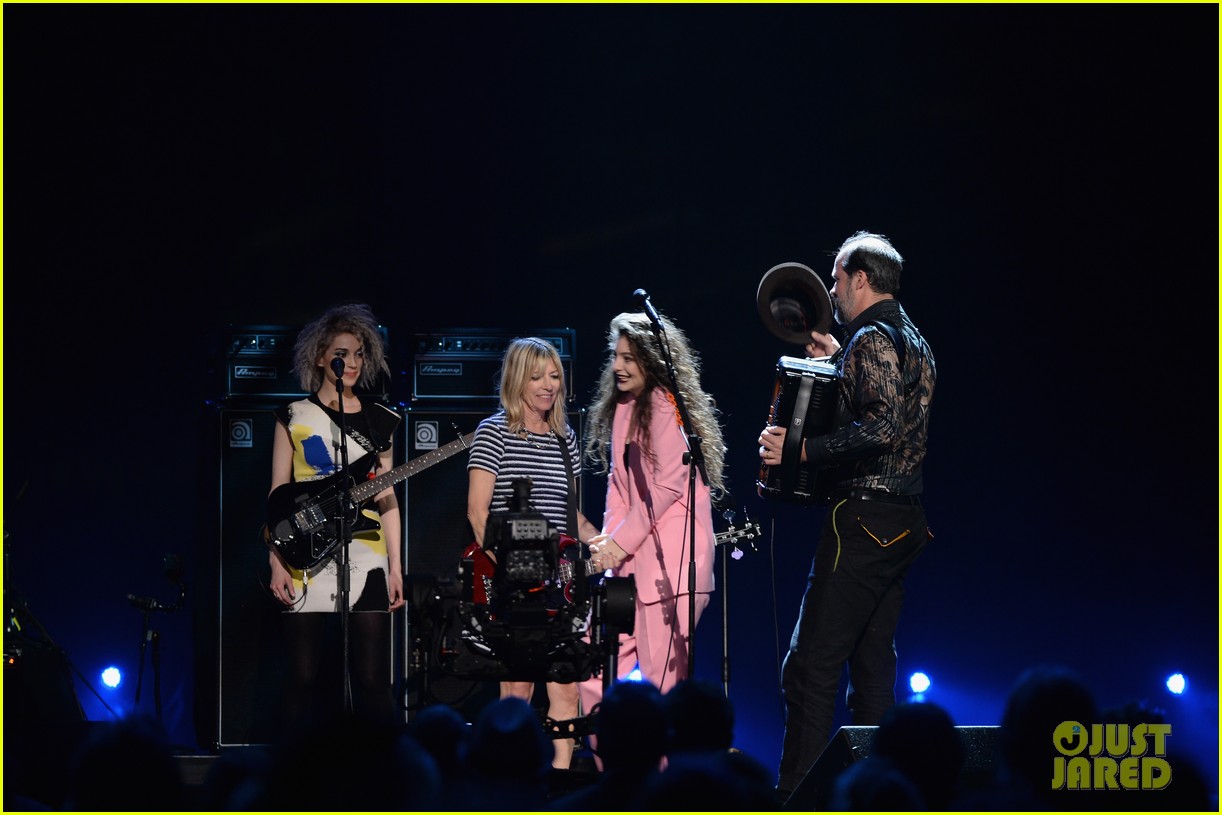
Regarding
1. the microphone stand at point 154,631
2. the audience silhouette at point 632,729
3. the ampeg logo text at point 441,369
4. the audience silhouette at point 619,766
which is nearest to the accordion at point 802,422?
the audience silhouette at point 619,766

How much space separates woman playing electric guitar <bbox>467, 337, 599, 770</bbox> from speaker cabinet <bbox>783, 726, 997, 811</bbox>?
138 cm

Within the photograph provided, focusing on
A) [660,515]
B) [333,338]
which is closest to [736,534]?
[660,515]

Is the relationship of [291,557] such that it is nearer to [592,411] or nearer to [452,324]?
[592,411]

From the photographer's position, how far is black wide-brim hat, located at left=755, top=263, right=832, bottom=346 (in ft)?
16.6

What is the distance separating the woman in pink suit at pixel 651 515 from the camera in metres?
4.30

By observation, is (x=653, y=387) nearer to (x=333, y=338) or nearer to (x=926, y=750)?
(x=333, y=338)

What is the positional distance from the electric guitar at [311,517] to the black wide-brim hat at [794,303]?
1899mm

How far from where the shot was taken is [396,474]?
4.75m

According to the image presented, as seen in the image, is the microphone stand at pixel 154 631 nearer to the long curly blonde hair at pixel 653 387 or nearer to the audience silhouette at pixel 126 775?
the long curly blonde hair at pixel 653 387

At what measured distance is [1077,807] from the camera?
87.5 inches

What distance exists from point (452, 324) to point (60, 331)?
204cm

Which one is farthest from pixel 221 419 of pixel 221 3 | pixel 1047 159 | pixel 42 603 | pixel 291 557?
pixel 1047 159

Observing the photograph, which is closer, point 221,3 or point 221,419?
point 221,419

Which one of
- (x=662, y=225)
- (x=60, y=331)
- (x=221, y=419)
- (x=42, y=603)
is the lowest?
(x=42, y=603)
